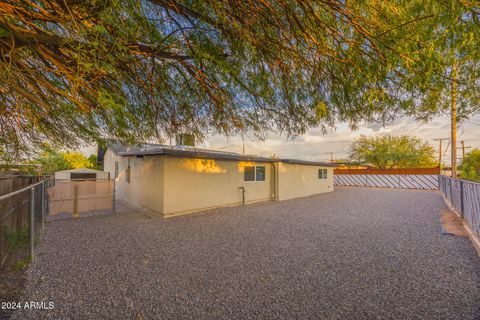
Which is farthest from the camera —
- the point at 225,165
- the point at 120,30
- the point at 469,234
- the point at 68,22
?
the point at 225,165

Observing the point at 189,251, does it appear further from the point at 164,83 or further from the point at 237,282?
the point at 164,83

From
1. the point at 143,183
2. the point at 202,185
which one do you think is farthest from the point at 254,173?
the point at 143,183

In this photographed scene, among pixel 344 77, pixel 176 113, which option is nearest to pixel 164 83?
pixel 176 113

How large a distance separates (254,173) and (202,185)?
9.89ft

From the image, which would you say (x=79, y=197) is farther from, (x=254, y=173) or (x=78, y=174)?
(x=254, y=173)

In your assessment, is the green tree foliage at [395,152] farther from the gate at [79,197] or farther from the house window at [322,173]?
the gate at [79,197]

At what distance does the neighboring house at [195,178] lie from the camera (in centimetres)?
746

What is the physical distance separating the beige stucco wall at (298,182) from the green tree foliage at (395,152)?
1301 centimetres

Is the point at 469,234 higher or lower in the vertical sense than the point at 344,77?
lower

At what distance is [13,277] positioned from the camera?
10.4 feet

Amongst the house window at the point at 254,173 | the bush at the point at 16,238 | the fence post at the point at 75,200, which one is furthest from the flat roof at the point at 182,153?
the bush at the point at 16,238

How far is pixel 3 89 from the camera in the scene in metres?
3.14

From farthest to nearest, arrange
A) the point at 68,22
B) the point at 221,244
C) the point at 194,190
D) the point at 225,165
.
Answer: the point at 225,165 < the point at 194,190 < the point at 221,244 < the point at 68,22

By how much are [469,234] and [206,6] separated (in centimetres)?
728
